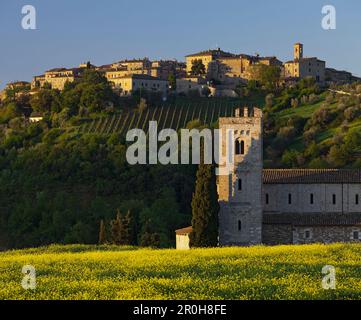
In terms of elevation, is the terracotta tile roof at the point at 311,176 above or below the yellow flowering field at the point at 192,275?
above

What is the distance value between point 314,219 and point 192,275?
25.1 m

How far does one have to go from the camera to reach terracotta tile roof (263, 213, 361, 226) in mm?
47406

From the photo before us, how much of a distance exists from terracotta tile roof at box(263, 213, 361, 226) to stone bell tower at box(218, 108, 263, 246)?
1.38 metres

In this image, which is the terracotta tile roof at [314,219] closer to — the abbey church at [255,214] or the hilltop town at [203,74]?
the abbey church at [255,214]

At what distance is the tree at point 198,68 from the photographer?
140625 mm

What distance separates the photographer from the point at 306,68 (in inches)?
5399

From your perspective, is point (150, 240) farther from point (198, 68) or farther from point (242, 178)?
point (198, 68)

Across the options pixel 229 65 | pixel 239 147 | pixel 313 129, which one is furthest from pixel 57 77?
pixel 239 147

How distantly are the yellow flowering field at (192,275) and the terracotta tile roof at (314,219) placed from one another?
42.9 feet

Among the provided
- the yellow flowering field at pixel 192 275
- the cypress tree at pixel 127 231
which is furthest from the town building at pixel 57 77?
the yellow flowering field at pixel 192 275

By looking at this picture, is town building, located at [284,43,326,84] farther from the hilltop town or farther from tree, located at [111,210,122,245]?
tree, located at [111,210,122,245]

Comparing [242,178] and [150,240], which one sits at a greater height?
[242,178]

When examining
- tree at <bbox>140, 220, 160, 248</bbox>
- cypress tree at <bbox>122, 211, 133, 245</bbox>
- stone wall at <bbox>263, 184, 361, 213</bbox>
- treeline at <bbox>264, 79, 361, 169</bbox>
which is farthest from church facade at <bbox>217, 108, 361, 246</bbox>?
treeline at <bbox>264, 79, 361, 169</bbox>

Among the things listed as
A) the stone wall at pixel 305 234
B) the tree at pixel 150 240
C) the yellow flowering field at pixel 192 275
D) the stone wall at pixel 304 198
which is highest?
the stone wall at pixel 304 198
